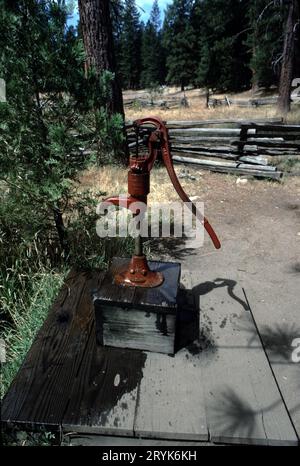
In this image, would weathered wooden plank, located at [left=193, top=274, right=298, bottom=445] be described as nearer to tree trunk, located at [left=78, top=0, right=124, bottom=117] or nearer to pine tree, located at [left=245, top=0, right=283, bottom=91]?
tree trunk, located at [left=78, top=0, right=124, bottom=117]

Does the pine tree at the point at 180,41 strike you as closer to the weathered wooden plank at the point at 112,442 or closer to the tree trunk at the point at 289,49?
the tree trunk at the point at 289,49

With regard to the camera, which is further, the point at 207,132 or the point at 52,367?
the point at 207,132

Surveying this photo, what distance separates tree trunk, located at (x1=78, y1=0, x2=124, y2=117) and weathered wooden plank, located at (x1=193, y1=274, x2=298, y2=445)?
524 cm

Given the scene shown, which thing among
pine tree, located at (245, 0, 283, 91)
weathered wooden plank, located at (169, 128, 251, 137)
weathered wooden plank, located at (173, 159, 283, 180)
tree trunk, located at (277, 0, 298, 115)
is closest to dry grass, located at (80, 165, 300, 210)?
weathered wooden plank, located at (173, 159, 283, 180)

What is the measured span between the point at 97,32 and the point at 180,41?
37729mm

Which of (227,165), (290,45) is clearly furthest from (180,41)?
(227,165)

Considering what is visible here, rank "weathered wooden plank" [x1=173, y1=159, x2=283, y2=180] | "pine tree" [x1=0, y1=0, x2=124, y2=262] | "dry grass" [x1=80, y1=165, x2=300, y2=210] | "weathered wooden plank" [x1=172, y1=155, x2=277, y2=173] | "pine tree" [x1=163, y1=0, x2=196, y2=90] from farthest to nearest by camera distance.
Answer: "pine tree" [x1=163, y1=0, x2=196, y2=90] < "weathered wooden plank" [x1=172, y1=155, x2=277, y2=173] < "weathered wooden plank" [x1=173, y1=159, x2=283, y2=180] < "dry grass" [x1=80, y1=165, x2=300, y2=210] < "pine tree" [x1=0, y1=0, x2=124, y2=262]

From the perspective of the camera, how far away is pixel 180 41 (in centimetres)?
3912

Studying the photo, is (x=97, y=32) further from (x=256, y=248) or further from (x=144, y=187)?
(x=144, y=187)

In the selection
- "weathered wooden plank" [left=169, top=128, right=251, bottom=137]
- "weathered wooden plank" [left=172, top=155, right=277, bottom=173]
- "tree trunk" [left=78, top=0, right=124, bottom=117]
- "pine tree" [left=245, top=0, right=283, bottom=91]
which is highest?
"pine tree" [left=245, top=0, right=283, bottom=91]

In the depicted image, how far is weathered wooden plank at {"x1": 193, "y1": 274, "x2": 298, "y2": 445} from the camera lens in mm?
1700

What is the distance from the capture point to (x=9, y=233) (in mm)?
3480

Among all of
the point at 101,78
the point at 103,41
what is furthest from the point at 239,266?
the point at 103,41
